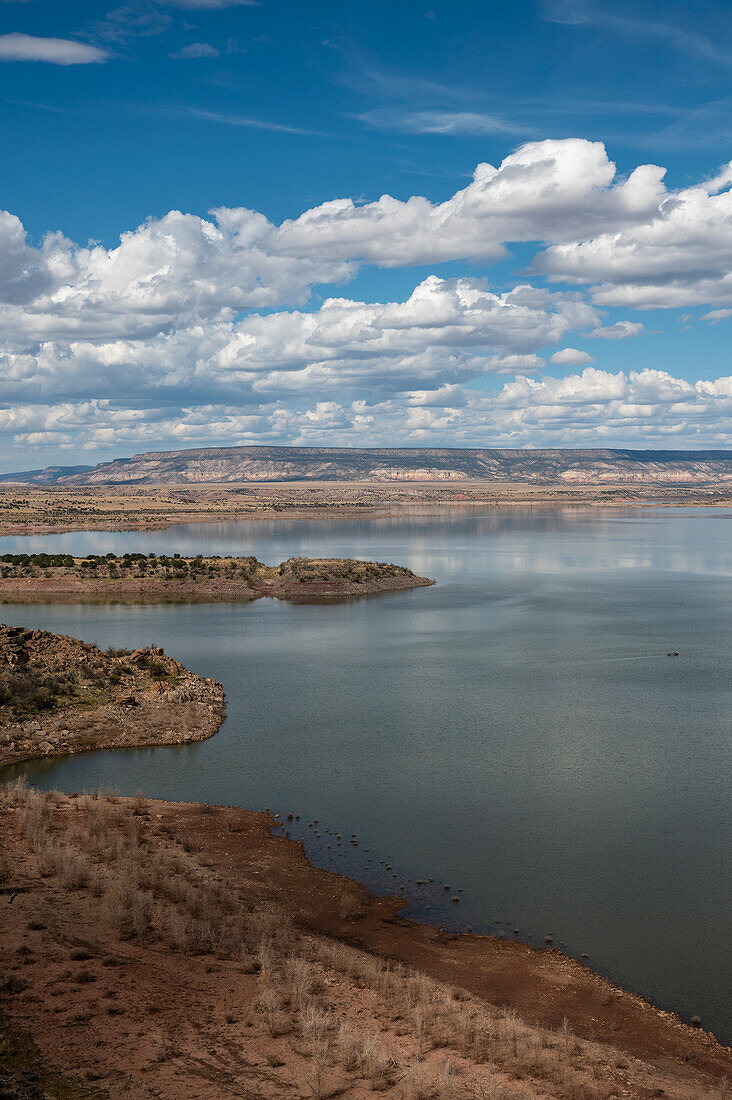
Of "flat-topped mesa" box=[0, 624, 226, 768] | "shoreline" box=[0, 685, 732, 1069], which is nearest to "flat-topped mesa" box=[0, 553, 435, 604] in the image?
"flat-topped mesa" box=[0, 624, 226, 768]

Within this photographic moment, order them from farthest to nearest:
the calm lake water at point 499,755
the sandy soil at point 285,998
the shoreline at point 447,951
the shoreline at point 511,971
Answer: the calm lake water at point 499,755 → the shoreline at point 511,971 → the shoreline at point 447,951 → the sandy soil at point 285,998

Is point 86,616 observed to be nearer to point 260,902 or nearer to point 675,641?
point 675,641

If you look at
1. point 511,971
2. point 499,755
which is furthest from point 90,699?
point 511,971

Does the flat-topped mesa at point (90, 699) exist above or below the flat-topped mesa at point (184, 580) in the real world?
below

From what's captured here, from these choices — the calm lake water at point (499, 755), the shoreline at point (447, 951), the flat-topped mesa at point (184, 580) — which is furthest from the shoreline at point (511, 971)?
the flat-topped mesa at point (184, 580)

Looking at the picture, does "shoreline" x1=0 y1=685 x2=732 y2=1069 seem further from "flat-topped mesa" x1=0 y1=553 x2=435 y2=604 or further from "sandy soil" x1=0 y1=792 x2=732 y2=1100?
"flat-topped mesa" x1=0 y1=553 x2=435 y2=604

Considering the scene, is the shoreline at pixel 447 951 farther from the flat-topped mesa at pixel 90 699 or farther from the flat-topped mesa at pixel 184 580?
the flat-topped mesa at pixel 184 580
